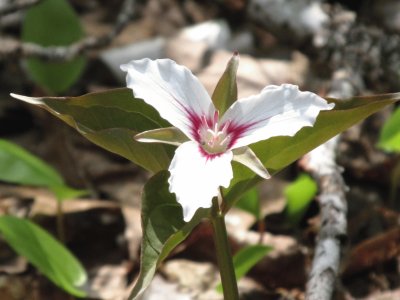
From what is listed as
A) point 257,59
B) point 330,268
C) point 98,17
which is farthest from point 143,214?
point 98,17

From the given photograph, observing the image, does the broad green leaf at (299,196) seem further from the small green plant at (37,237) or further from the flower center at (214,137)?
the flower center at (214,137)

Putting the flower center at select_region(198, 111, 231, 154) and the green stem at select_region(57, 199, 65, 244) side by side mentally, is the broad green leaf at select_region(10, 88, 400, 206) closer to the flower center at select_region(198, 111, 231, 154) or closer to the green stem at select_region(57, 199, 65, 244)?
the flower center at select_region(198, 111, 231, 154)

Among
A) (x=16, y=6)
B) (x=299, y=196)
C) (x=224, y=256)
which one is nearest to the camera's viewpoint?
(x=224, y=256)

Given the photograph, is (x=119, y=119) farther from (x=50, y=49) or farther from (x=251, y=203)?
(x=50, y=49)

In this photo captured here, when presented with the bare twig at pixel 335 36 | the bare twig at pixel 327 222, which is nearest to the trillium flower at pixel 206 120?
the bare twig at pixel 327 222

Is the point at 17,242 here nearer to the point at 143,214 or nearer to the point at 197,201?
the point at 143,214

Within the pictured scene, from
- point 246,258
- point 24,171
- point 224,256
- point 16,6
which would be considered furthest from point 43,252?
point 16,6
